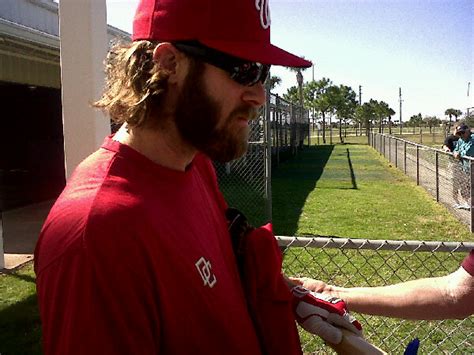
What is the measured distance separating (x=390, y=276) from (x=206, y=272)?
4346 millimetres

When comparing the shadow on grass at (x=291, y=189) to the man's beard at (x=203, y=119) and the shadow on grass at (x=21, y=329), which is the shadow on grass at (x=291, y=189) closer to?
the shadow on grass at (x=21, y=329)

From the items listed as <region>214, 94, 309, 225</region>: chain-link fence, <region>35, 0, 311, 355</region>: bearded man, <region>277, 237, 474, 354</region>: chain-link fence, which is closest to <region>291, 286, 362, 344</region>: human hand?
<region>35, 0, 311, 355</region>: bearded man

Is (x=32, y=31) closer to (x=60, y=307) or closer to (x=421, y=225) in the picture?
(x=421, y=225)

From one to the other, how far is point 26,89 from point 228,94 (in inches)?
608

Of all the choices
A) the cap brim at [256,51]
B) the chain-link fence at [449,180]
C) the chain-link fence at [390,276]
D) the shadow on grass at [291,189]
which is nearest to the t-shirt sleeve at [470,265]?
the chain-link fence at [390,276]

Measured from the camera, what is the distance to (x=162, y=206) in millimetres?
1190

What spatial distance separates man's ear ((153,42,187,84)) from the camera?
1351mm

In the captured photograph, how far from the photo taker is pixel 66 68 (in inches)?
111

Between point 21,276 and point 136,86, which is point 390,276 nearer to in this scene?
point 136,86

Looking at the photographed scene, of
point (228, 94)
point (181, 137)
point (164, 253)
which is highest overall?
point (228, 94)

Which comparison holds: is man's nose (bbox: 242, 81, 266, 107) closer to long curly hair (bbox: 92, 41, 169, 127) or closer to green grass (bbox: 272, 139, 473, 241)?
long curly hair (bbox: 92, 41, 169, 127)

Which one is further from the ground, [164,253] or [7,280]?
[164,253]

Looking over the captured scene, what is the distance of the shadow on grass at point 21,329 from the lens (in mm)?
4285

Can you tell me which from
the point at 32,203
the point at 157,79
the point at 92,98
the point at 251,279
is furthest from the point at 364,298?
the point at 32,203
